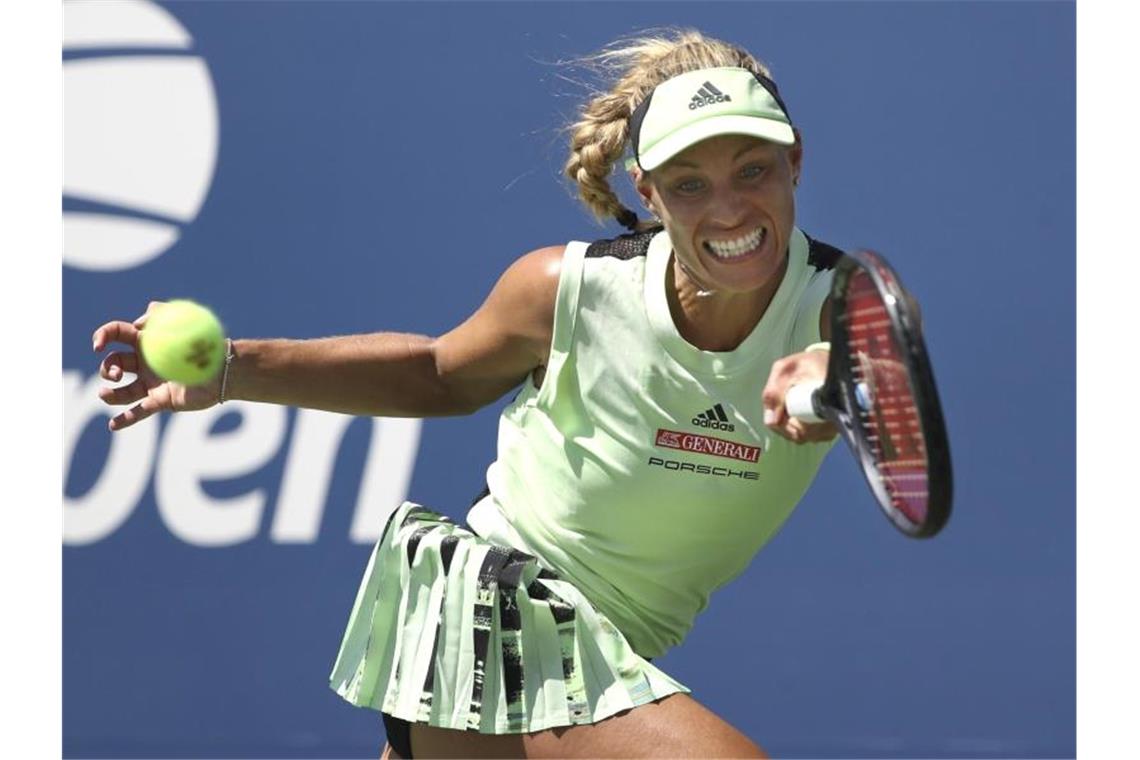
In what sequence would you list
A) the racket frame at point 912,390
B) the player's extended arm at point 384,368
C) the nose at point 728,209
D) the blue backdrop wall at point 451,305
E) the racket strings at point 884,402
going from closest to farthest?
1. the racket frame at point 912,390
2. the racket strings at point 884,402
3. the nose at point 728,209
4. the player's extended arm at point 384,368
5. the blue backdrop wall at point 451,305

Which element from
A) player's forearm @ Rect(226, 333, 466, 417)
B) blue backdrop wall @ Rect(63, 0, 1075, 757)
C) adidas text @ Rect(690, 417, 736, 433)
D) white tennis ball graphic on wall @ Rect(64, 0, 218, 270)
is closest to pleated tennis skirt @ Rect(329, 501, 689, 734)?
player's forearm @ Rect(226, 333, 466, 417)

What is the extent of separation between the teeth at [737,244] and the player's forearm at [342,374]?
536 mm

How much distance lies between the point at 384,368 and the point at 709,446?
507 millimetres

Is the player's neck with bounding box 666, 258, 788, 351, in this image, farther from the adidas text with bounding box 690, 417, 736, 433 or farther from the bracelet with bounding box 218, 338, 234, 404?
the bracelet with bounding box 218, 338, 234, 404

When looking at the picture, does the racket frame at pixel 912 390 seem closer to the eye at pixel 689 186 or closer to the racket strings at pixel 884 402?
the racket strings at pixel 884 402

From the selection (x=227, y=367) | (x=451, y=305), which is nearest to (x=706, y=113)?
(x=227, y=367)

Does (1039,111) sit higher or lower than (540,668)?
higher

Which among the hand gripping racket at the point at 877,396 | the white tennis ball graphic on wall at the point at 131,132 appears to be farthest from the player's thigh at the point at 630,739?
the white tennis ball graphic on wall at the point at 131,132

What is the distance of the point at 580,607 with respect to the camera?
8.86ft

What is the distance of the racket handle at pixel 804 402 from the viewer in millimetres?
2266

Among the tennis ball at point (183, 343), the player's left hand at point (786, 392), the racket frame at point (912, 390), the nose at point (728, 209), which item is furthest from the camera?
the tennis ball at point (183, 343)

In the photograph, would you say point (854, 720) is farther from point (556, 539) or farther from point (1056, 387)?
point (556, 539)
